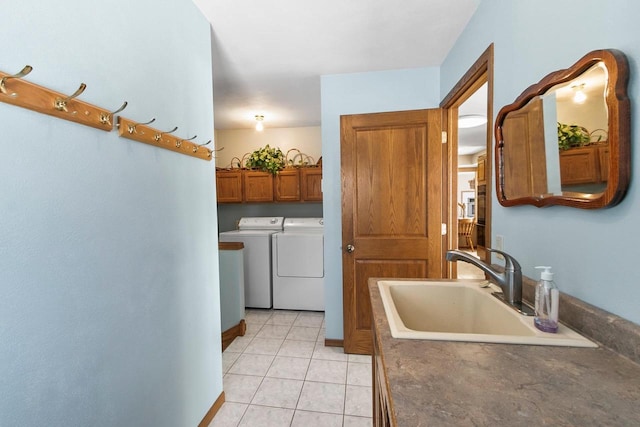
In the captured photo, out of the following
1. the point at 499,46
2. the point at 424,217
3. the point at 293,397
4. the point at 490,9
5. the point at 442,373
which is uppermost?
the point at 490,9

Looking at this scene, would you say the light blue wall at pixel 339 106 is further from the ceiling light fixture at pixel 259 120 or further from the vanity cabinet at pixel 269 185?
the ceiling light fixture at pixel 259 120

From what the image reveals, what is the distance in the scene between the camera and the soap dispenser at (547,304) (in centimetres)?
79

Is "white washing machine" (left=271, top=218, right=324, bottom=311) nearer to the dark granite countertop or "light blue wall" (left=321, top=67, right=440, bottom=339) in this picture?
"light blue wall" (left=321, top=67, right=440, bottom=339)

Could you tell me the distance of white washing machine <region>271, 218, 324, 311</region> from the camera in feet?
10.7

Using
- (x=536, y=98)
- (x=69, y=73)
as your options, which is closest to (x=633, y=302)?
(x=536, y=98)

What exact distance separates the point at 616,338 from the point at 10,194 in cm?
154

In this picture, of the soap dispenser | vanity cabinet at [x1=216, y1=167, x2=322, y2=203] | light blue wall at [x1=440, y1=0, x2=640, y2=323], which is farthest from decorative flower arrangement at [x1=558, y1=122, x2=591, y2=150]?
vanity cabinet at [x1=216, y1=167, x2=322, y2=203]

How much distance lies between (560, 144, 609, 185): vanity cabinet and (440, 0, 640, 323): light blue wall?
0.21 feet

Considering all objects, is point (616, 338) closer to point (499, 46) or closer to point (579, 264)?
point (579, 264)

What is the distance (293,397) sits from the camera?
6.19ft

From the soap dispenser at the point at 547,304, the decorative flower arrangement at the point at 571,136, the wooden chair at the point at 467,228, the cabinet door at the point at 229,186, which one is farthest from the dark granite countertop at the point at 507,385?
the wooden chair at the point at 467,228

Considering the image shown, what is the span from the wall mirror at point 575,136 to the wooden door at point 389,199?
1024 mm

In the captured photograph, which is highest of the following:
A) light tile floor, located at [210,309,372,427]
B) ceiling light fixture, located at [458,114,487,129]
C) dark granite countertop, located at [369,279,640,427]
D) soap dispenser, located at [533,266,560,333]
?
ceiling light fixture, located at [458,114,487,129]

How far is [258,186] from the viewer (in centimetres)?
378
